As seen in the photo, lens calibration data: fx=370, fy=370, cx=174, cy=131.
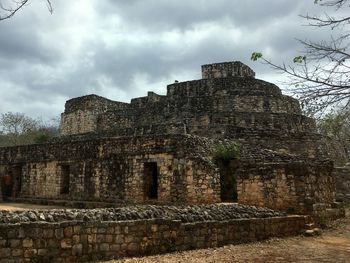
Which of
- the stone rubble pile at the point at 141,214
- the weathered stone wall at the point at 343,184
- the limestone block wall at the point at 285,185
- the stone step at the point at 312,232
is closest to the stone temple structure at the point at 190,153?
the limestone block wall at the point at 285,185

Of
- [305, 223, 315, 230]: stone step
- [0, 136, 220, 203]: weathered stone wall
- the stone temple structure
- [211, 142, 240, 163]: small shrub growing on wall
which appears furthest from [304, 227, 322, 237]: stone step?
[211, 142, 240, 163]: small shrub growing on wall

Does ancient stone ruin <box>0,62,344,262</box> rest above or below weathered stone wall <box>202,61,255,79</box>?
below

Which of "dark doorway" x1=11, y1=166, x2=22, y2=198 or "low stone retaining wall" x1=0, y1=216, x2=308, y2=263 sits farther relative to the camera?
"dark doorway" x1=11, y1=166, x2=22, y2=198

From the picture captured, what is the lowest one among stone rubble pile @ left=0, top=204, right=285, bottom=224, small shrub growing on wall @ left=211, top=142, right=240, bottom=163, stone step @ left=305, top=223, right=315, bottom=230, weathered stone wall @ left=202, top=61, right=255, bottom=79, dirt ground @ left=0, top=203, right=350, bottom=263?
dirt ground @ left=0, top=203, right=350, bottom=263

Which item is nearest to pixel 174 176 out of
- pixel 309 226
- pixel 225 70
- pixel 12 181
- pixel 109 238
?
pixel 309 226

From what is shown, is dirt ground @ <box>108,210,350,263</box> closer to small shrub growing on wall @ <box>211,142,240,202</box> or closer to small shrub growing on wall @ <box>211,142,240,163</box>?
small shrub growing on wall @ <box>211,142,240,202</box>

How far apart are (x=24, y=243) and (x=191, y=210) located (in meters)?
3.54

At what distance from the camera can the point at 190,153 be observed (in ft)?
42.0

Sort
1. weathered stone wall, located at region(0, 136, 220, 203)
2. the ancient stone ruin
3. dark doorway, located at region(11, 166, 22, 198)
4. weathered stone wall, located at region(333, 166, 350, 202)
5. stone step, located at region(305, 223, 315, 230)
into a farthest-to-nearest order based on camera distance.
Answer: dark doorway, located at region(11, 166, 22, 198) < weathered stone wall, located at region(333, 166, 350, 202) < weathered stone wall, located at region(0, 136, 220, 203) < stone step, located at region(305, 223, 315, 230) < the ancient stone ruin

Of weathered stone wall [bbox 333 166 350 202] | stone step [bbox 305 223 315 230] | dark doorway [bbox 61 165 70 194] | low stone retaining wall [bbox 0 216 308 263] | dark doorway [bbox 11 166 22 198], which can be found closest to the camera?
low stone retaining wall [bbox 0 216 308 263]

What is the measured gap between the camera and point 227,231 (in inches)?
326

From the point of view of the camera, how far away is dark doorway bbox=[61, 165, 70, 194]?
1677 cm

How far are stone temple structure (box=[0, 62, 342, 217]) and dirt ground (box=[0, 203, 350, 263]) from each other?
6.03 feet

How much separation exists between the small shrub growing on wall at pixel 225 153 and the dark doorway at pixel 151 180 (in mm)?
2244
